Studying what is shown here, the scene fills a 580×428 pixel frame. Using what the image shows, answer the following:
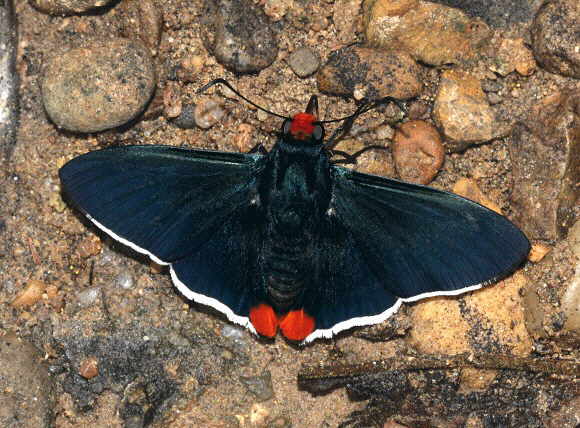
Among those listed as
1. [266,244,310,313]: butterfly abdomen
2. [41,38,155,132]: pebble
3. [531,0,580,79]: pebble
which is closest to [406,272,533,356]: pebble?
[266,244,310,313]: butterfly abdomen

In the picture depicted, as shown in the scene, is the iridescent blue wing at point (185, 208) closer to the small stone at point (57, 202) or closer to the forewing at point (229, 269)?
the forewing at point (229, 269)

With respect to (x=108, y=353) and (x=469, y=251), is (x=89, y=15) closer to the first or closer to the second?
(x=108, y=353)

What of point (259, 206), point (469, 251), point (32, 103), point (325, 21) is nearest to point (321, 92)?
point (325, 21)

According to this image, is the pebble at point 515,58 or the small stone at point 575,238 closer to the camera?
the small stone at point 575,238

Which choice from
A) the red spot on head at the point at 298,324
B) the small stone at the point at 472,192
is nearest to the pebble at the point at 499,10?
the small stone at the point at 472,192

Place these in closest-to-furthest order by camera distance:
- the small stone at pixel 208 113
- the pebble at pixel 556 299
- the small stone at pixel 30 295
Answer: the pebble at pixel 556 299 → the small stone at pixel 30 295 → the small stone at pixel 208 113

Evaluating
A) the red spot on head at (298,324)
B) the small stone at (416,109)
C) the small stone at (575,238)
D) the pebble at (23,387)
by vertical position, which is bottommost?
the pebble at (23,387)

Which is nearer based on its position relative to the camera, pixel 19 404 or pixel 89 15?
pixel 19 404

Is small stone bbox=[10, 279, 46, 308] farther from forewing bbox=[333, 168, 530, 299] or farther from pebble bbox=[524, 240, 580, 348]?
pebble bbox=[524, 240, 580, 348]

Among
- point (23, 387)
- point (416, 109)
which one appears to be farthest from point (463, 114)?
point (23, 387)
